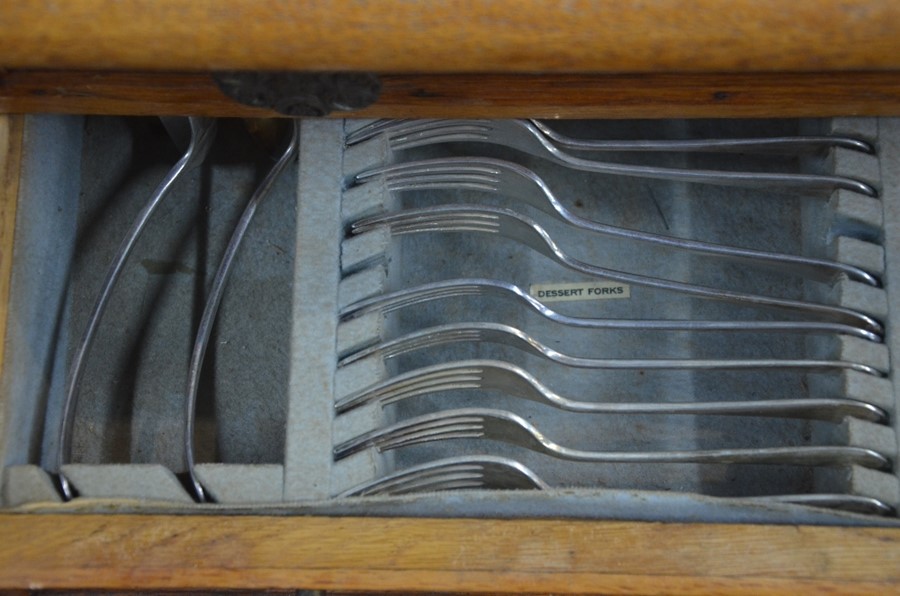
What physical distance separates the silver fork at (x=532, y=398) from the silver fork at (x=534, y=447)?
0.03m

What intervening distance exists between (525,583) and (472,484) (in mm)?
146

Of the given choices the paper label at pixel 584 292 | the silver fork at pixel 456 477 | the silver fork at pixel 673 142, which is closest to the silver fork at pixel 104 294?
the silver fork at pixel 673 142

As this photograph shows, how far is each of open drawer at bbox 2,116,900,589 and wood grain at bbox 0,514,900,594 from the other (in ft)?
0.09

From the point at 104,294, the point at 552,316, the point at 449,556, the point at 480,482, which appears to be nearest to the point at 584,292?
the point at 552,316

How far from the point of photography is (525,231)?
875 mm

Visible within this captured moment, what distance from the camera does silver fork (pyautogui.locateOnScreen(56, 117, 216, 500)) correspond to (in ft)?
2.73

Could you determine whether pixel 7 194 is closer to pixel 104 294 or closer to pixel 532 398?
pixel 104 294

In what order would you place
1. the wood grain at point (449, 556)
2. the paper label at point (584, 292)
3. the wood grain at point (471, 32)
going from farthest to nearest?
the paper label at point (584, 292) → the wood grain at point (449, 556) → the wood grain at point (471, 32)

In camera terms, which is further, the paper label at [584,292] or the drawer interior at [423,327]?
the paper label at [584,292]

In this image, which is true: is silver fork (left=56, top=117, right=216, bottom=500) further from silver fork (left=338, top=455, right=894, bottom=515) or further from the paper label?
the paper label

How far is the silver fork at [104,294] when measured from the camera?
32.7 inches

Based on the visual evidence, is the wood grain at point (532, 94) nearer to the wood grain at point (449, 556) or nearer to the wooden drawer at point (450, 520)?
the wooden drawer at point (450, 520)

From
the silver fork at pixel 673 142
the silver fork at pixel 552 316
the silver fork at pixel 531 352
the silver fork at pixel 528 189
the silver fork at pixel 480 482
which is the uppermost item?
the silver fork at pixel 673 142

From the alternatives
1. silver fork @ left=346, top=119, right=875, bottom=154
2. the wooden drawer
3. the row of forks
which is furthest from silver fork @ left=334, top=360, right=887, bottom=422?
silver fork @ left=346, top=119, right=875, bottom=154
